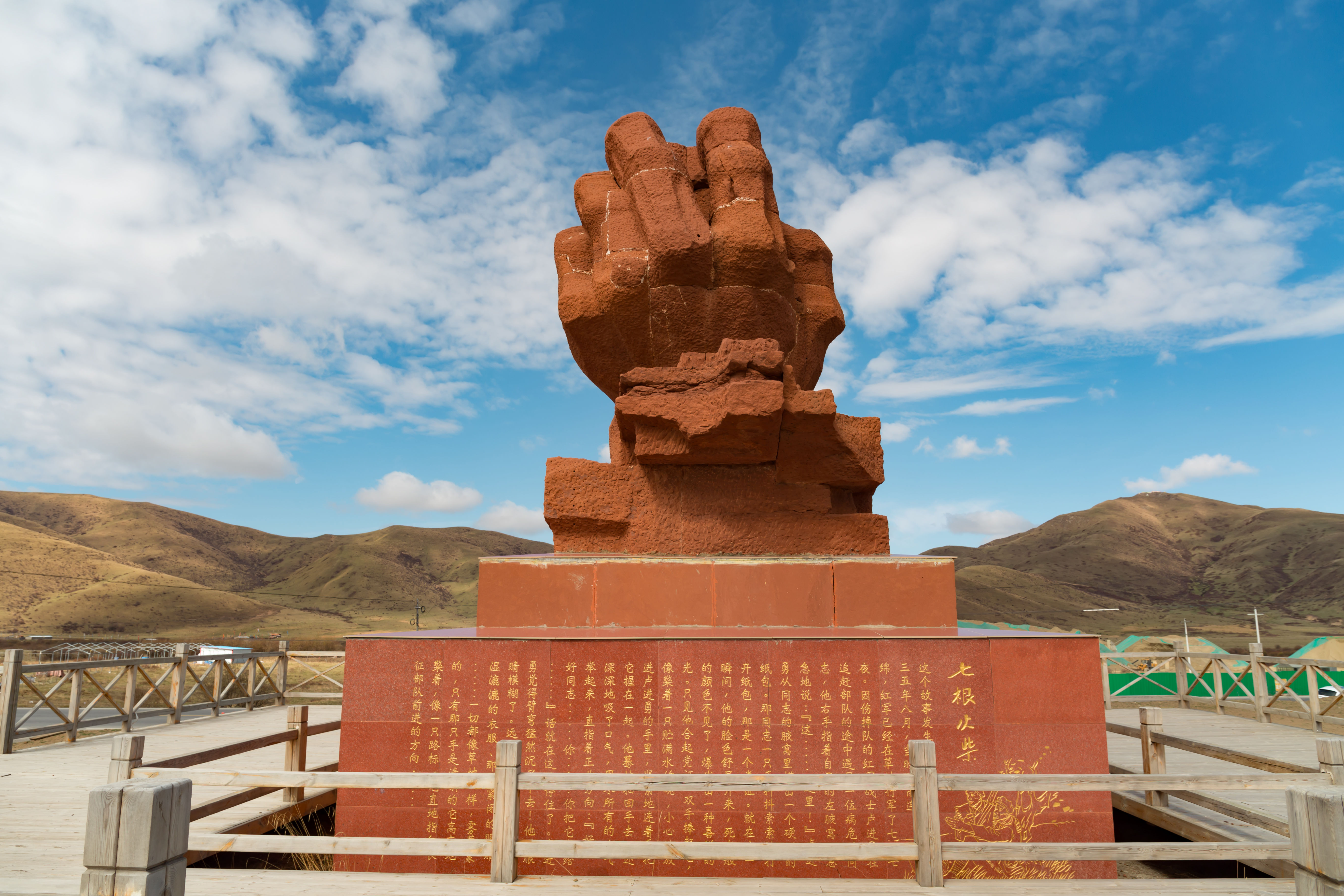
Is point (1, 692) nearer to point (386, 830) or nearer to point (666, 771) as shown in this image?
point (386, 830)

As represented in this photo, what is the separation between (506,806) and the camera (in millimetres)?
3201

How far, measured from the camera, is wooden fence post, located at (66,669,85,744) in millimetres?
7137

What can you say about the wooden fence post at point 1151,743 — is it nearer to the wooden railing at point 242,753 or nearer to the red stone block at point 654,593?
the red stone block at point 654,593

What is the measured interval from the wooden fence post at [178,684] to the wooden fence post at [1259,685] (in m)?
12.2

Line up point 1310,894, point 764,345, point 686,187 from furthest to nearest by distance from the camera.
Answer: point 686,187, point 764,345, point 1310,894

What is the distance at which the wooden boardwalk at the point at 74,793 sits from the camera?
12.2 ft

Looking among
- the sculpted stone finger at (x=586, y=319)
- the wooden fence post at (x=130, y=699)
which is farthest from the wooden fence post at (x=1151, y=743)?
the wooden fence post at (x=130, y=699)

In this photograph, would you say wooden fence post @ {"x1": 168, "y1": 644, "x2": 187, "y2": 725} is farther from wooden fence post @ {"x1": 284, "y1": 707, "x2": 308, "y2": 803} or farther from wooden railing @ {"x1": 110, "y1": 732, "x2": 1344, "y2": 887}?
wooden railing @ {"x1": 110, "y1": 732, "x2": 1344, "y2": 887}

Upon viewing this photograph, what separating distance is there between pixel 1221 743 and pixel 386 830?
25.0ft

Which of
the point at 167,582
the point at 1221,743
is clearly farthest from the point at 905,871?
the point at 167,582

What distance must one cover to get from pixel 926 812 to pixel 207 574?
2553 inches

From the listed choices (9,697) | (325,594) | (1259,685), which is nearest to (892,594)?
(1259,685)

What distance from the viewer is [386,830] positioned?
13.0 feet

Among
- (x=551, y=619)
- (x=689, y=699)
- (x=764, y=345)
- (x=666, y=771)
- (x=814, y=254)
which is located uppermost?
(x=814, y=254)
